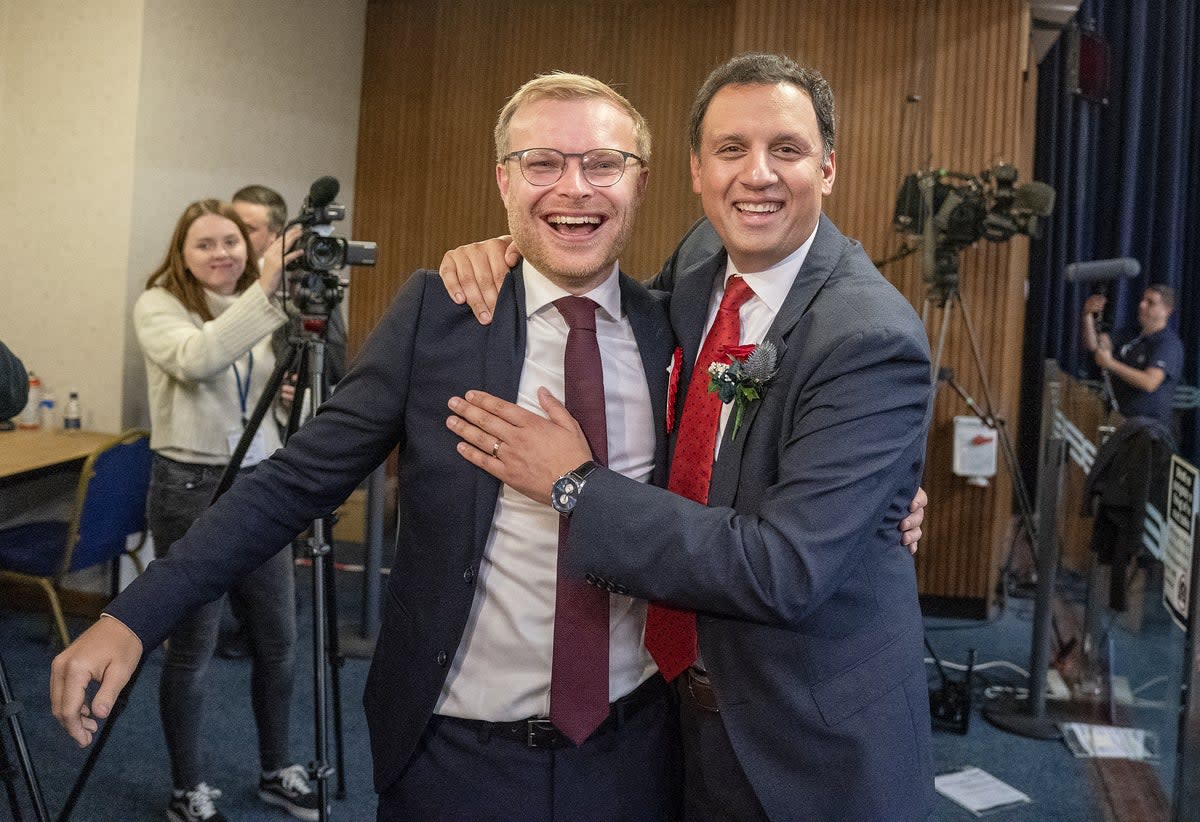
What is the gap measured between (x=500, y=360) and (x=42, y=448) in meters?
3.33

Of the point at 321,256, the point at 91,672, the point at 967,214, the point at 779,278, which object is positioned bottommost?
the point at 91,672

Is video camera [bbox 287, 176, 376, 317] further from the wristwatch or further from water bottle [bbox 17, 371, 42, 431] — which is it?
water bottle [bbox 17, 371, 42, 431]

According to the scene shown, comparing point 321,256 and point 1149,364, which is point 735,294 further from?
point 1149,364

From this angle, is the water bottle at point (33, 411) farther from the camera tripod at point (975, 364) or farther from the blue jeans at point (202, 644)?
the camera tripod at point (975, 364)

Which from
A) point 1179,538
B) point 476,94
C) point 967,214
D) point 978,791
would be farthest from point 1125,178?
point 1179,538

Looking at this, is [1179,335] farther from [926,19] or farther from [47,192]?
[47,192]

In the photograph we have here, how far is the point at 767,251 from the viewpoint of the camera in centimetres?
153

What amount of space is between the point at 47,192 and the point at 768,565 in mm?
4338

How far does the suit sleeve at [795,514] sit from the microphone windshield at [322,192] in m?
1.24

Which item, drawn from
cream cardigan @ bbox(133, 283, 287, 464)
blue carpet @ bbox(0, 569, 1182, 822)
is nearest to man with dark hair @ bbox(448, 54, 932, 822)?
blue carpet @ bbox(0, 569, 1182, 822)

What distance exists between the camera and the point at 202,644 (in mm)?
2795

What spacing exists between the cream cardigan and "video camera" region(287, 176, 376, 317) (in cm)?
71

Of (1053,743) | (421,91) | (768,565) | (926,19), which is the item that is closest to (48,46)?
(421,91)

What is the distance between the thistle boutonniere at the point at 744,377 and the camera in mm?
1420
